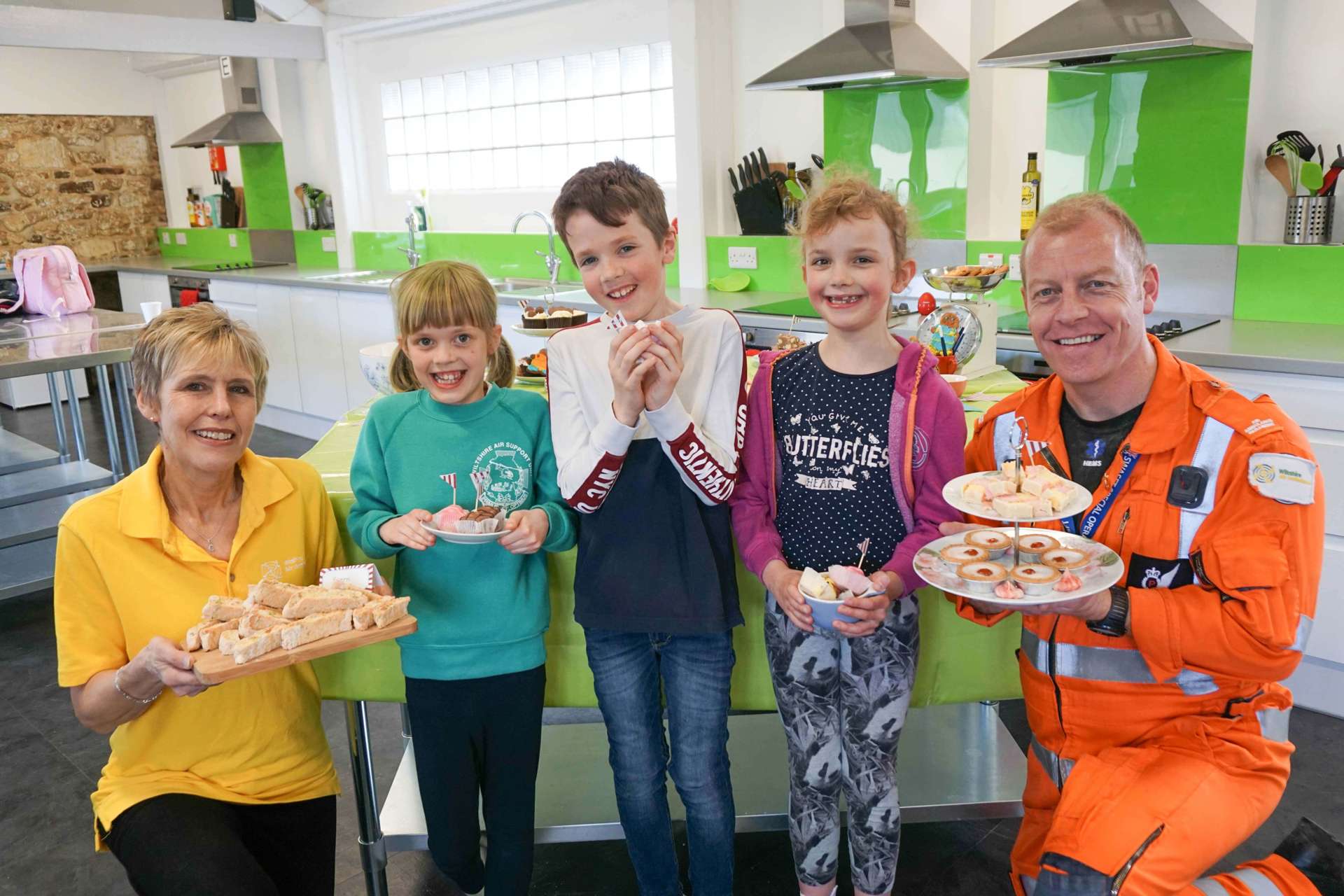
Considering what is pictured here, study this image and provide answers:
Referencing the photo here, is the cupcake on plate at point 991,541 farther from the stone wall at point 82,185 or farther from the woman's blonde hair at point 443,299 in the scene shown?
the stone wall at point 82,185

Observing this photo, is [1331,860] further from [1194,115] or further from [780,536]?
[1194,115]

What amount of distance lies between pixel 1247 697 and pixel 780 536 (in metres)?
0.70

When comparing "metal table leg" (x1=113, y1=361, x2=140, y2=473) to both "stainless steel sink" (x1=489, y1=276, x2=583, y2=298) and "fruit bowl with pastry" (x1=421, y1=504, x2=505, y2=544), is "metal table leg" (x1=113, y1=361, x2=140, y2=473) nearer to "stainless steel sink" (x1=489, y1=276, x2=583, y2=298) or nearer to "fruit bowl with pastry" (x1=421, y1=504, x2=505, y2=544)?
"stainless steel sink" (x1=489, y1=276, x2=583, y2=298)

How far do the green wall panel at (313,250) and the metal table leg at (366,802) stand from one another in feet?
17.3

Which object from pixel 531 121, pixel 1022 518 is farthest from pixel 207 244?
pixel 1022 518

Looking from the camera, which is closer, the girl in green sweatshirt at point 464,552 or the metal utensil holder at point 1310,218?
the girl in green sweatshirt at point 464,552

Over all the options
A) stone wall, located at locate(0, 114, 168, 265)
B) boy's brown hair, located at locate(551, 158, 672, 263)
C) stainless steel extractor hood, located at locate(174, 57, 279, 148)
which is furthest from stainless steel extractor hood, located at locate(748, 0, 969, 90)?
stone wall, located at locate(0, 114, 168, 265)

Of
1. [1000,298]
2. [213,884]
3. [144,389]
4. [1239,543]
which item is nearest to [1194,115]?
[1000,298]

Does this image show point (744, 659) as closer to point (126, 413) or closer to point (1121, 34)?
point (1121, 34)

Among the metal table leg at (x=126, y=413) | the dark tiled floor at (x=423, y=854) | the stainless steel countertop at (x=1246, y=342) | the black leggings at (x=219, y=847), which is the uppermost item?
the stainless steel countertop at (x=1246, y=342)

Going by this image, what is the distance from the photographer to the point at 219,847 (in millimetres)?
1512

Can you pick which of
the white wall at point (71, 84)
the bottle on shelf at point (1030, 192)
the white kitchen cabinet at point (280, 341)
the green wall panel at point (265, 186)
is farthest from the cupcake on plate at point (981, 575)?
the white wall at point (71, 84)

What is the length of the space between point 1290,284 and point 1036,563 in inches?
98.6

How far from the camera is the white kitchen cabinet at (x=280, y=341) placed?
6.11 m
